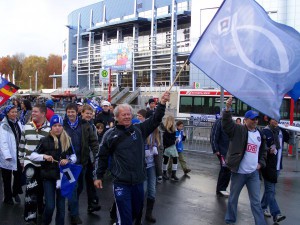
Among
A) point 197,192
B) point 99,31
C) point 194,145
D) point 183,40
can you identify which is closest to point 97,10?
point 99,31

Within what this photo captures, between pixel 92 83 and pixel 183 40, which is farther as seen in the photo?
pixel 92 83

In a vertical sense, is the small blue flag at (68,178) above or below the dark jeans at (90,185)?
above

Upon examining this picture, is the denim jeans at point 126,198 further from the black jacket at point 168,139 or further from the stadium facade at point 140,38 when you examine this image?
the stadium facade at point 140,38

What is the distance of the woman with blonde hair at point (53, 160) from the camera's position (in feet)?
17.2

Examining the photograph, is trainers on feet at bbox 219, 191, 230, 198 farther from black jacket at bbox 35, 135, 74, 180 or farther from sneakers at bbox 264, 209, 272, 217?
black jacket at bbox 35, 135, 74, 180

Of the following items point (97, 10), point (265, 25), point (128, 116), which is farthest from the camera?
point (97, 10)

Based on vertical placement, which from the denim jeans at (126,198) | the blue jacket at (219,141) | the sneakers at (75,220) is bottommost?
the sneakers at (75,220)

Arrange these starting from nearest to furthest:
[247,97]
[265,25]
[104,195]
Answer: [247,97] → [265,25] → [104,195]

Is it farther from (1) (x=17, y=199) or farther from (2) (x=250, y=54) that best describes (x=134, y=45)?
(2) (x=250, y=54)

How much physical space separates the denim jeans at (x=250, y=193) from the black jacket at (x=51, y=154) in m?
2.58

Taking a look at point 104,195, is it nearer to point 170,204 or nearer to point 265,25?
point 170,204

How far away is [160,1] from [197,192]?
46503 mm

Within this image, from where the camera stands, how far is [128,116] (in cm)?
458

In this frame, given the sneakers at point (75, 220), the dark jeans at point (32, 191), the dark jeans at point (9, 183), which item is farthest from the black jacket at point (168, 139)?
the dark jeans at point (32, 191)
